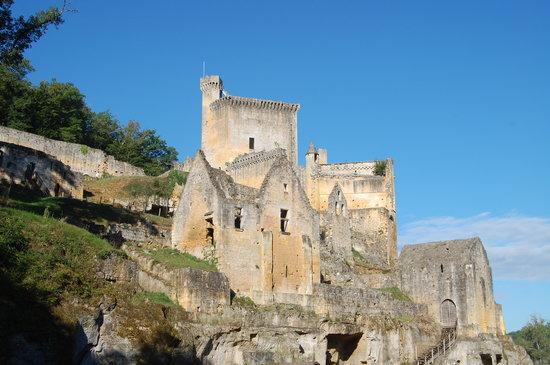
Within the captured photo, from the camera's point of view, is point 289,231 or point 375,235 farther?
point 375,235

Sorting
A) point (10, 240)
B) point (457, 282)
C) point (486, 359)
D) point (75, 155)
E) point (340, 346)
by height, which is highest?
point (75, 155)

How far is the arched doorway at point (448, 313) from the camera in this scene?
4747 centimetres

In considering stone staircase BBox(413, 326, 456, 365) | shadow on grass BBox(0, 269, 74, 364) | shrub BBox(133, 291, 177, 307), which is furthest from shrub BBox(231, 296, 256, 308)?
stone staircase BBox(413, 326, 456, 365)

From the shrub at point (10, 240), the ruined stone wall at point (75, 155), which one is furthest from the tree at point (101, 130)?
the shrub at point (10, 240)

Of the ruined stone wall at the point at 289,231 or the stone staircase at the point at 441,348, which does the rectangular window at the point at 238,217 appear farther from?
the stone staircase at the point at 441,348

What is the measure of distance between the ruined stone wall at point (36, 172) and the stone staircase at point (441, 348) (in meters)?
24.3

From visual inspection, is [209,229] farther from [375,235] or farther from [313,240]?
[375,235]

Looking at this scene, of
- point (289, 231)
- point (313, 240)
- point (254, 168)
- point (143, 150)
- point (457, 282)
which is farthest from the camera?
point (143, 150)

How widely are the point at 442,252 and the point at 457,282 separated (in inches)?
93.1

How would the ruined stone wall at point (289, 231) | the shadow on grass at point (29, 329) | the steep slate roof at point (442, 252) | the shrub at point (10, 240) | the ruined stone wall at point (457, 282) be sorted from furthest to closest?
the steep slate roof at point (442, 252) < the ruined stone wall at point (457, 282) < the ruined stone wall at point (289, 231) < the shrub at point (10, 240) < the shadow on grass at point (29, 329)

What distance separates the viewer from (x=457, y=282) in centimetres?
4806

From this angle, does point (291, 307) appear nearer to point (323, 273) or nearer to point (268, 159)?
point (323, 273)

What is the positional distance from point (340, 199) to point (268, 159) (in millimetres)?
6651

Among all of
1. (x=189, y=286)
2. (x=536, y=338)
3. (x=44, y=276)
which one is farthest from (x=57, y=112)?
(x=536, y=338)
